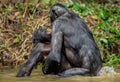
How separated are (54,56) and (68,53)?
1.17ft

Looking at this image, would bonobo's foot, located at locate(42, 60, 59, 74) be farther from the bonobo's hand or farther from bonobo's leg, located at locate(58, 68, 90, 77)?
bonobo's leg, located at locate(58, 68, 90, 77)

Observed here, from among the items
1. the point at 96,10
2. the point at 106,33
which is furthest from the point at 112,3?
the point at 106,33

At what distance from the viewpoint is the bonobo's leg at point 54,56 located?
6.99 m

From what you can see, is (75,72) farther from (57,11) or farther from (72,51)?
(57,11)

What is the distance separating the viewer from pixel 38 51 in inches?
285

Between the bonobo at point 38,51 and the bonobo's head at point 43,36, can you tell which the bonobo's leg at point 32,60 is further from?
the bonobo's head at point 43,36

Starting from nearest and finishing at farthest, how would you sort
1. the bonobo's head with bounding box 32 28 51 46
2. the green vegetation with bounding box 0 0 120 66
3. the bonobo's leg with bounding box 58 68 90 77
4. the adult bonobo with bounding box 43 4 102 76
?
the bonobo's leg with bounding box 58 68 90 77, the adult bonobo with bounding box 43 4 102 76, the bonobo's head with bounding box 32 28 51 46, the green vegetation with bounding box 0 0 120 66

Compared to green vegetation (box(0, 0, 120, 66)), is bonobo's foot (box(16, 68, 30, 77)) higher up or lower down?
lower down

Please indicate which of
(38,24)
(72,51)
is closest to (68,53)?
(72,51)

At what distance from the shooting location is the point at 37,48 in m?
7.27

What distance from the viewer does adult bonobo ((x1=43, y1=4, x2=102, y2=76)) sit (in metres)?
7.02

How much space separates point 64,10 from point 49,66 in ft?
3.82

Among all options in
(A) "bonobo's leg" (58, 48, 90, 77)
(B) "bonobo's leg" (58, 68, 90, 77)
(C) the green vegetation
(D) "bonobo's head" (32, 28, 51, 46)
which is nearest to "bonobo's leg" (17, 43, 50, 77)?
(D) "bonobo's head" (32, 28, 51, 46)

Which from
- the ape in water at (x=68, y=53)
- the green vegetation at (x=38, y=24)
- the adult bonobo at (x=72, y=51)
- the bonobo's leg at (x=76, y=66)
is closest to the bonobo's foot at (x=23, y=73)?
the ape in water at (x=68, y=53)
